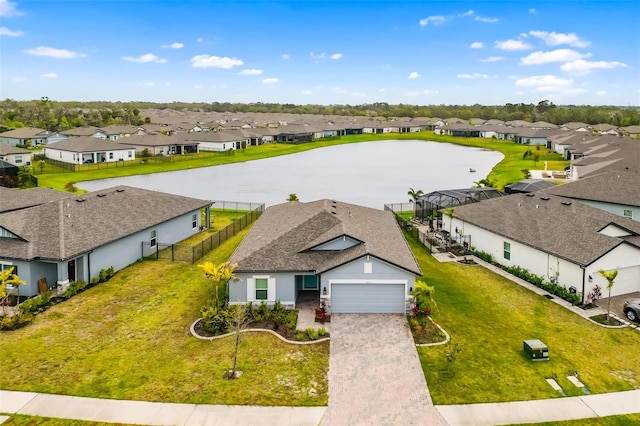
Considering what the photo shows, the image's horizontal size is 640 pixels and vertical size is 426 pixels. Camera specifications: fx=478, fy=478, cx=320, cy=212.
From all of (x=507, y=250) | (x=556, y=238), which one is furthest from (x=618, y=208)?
(x=556, y=238)

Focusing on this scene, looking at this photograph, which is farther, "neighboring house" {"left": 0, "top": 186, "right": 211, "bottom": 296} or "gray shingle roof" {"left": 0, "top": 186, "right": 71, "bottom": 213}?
"gray shingle roof" {"left": 0, "top": 186, "right": 71, "bottom": 213}

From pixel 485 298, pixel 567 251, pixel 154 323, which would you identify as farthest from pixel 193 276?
pixel 567 251

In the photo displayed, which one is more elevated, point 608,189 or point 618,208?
point 608,189

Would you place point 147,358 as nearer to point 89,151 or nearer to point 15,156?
point 89,151

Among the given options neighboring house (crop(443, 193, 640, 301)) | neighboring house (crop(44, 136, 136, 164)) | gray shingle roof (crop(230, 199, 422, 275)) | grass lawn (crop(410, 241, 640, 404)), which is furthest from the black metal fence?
neighboring house (crop(44, 136, 136, 164))

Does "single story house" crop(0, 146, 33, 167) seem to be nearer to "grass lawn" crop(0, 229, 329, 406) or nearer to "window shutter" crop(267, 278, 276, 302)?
"grass lawn" crop(0, 229, 329, 406)

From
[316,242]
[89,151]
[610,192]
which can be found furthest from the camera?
[89,151]
